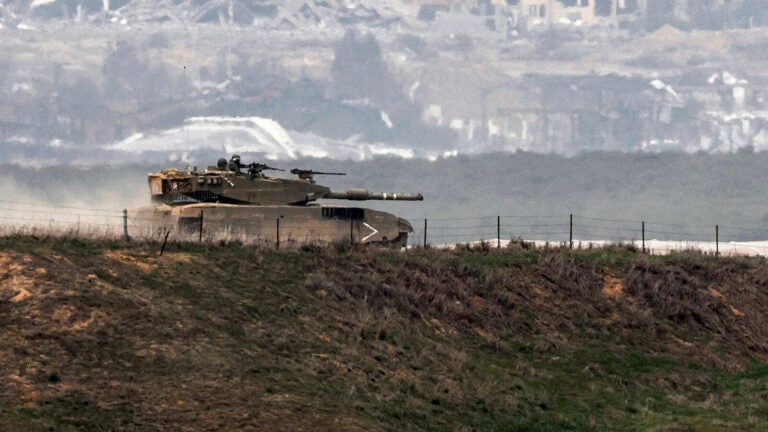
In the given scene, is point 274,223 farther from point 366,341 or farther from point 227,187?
point 366,341

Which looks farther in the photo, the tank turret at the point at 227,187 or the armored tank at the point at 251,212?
the tank turret at the point at 227,187

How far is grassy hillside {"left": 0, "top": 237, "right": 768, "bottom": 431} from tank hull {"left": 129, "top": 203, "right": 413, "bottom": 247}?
9.75 feet

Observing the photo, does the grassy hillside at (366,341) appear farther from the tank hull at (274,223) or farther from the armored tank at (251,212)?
the armored tank at (251,212)

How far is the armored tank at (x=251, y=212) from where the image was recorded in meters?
56.1

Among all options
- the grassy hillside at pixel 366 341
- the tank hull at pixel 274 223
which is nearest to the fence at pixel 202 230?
the tank hull at pixel 274 223

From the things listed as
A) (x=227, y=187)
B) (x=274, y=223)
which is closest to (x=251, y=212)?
(x=274, y=223)

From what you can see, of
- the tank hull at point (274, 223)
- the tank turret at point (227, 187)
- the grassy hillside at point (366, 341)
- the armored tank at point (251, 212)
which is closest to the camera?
the grassy hillside at point (366, 341)

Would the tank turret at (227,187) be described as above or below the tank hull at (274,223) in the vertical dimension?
above

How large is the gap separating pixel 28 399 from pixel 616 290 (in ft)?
86.2

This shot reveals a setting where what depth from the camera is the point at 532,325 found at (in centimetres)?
4984

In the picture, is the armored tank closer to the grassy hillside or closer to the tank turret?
the tank turret

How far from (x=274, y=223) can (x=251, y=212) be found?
92 centimetres

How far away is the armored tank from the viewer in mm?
56062

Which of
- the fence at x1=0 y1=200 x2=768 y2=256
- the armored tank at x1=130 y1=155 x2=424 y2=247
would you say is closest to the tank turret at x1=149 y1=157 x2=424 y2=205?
the armored tank at x1=130 y1=155 x2=424 y2=247
